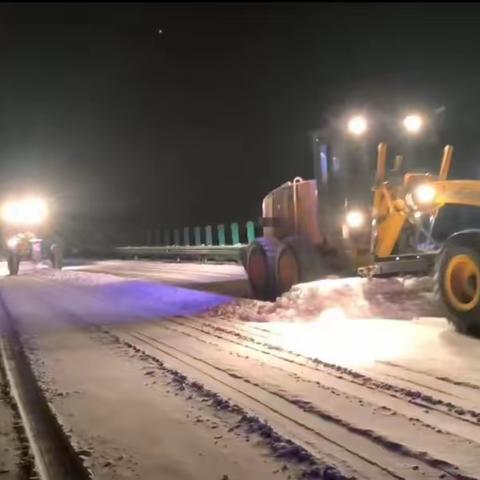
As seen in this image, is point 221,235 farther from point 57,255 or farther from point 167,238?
point 167,238

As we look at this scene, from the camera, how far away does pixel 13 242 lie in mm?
29500

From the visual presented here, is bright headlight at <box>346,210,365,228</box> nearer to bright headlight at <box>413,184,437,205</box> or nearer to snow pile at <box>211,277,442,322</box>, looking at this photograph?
snow pile at <box>211,277,442,322</box>

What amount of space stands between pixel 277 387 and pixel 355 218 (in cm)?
581

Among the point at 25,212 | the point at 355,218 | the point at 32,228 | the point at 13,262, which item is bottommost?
the point at 13,262

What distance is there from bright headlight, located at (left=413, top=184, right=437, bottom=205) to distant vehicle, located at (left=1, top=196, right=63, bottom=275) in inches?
940

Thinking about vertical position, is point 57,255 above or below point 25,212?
below

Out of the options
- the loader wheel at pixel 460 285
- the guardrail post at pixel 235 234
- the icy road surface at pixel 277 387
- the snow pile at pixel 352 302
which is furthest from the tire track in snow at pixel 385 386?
the guardrail post at pixel 235 234

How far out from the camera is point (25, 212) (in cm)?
3247

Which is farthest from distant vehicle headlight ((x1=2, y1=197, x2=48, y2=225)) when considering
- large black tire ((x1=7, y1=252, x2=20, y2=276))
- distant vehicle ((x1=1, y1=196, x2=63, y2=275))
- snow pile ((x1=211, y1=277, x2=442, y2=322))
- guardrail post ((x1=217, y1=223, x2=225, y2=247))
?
snow pile ((x1=211, y1=277, x2=442, y2=322))

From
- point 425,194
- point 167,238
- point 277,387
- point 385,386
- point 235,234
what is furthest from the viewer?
point 167,238

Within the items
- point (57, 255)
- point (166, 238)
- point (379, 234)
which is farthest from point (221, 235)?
point (379, 234)

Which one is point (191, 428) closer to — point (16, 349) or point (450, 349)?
point (450, 349)

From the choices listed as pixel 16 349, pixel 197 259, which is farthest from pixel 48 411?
pixel 197 259

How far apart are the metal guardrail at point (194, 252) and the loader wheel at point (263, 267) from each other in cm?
896
